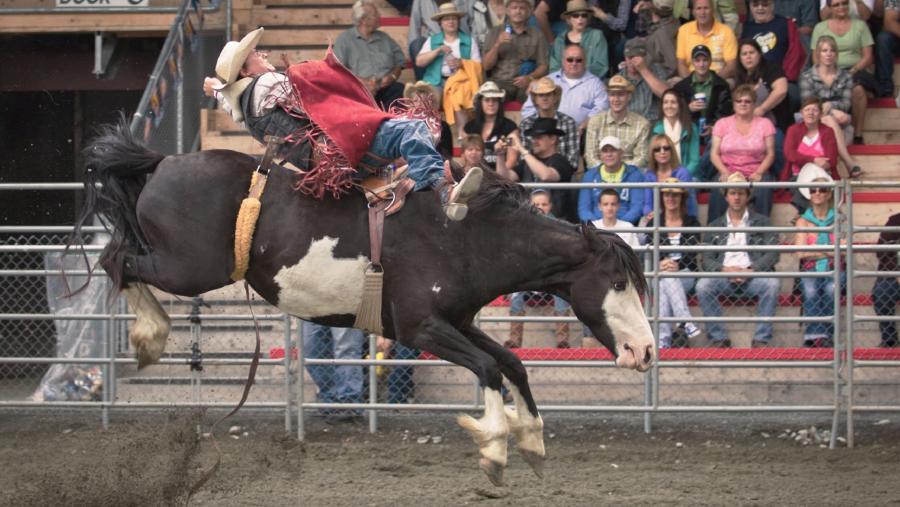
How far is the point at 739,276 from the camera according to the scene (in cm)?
898

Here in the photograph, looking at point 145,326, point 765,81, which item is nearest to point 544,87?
point 765,81

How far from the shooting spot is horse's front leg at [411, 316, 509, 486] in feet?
19.1

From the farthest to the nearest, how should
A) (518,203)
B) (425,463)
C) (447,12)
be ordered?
(447,12) → (425,463) → (518,203)

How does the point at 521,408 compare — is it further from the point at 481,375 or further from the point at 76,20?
the point at 76,20

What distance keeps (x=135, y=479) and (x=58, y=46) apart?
685 centimetres

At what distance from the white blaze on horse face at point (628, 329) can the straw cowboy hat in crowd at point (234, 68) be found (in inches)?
78.3

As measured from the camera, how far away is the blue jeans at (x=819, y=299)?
906 centimetres

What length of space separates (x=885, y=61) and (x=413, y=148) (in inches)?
277

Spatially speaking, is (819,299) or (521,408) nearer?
(521,408)

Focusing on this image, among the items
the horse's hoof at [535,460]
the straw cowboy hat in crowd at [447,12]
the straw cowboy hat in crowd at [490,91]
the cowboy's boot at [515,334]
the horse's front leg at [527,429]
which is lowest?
the horse's hoof at [535,460]

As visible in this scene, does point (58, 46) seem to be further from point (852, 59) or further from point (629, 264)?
point (629, 264)

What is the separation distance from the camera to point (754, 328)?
9211 mm

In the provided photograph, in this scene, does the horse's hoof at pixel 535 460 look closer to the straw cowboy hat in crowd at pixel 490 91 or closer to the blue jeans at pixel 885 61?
the straw cowboy hat in crowd at pixel 490 91

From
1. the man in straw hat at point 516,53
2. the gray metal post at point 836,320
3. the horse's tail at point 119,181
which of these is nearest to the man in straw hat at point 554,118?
the man in straw hat at point 516,53
